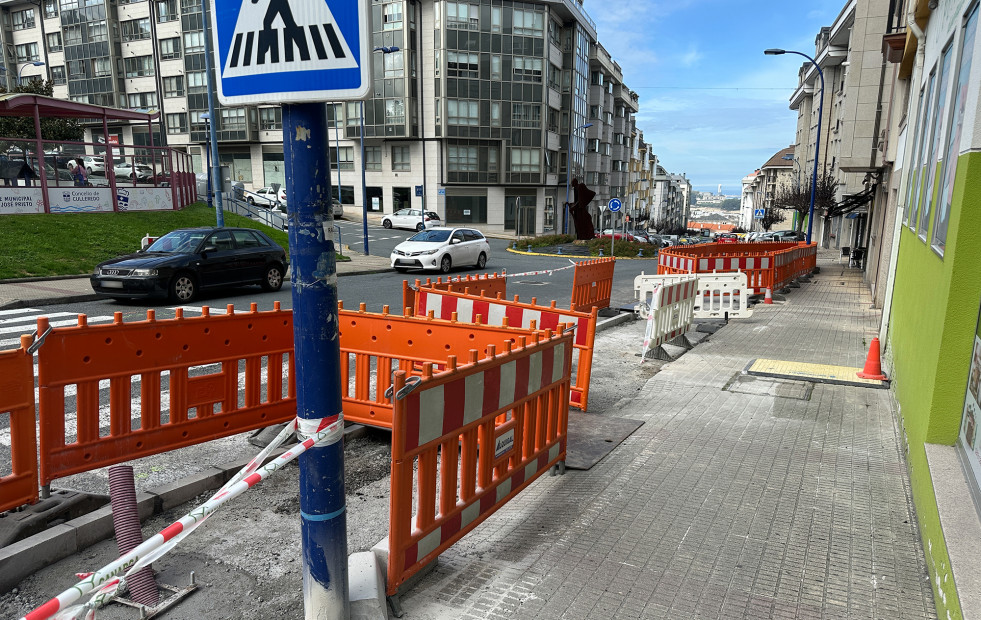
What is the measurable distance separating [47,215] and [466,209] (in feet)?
126

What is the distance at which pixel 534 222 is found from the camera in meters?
60.1

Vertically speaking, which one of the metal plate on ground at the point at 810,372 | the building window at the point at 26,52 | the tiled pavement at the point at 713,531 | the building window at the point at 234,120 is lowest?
the metal plate on ground at the point at 810,372

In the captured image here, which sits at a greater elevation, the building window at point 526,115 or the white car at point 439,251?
the building window at point 526,115

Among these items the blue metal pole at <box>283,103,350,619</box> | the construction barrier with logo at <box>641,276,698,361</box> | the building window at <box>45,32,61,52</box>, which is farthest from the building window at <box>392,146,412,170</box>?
the blue metal pole at <box>283,103,350,619</box>

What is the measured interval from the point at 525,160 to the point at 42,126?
1418 inches

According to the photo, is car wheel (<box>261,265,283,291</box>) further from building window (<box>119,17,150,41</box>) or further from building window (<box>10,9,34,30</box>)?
building window (<box>10,9,34,30</box>)

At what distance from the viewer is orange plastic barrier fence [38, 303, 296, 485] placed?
4191 millimetres

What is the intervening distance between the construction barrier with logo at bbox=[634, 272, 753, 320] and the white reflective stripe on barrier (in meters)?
0.73

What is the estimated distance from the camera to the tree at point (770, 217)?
82.1 m

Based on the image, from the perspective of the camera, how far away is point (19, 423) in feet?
12.8

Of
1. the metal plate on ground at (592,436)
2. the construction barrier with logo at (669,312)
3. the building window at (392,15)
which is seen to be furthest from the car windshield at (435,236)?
the building window at (392,15)

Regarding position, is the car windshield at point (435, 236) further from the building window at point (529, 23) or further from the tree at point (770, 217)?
the tree at point (770, 217)

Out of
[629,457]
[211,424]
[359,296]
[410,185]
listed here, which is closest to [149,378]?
[211,424]

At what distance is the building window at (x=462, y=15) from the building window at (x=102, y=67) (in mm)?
33634
